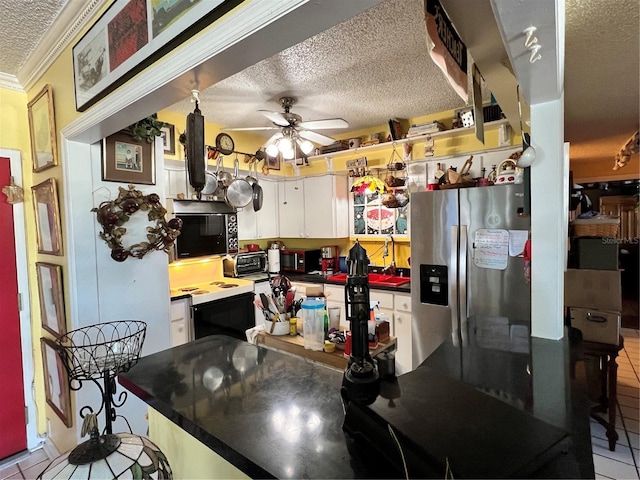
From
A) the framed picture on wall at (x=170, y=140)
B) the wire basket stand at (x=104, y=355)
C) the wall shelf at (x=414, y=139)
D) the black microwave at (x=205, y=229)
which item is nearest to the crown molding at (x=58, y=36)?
the framed picture on wall at (x=170, y=140)

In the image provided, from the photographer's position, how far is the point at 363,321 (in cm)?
93

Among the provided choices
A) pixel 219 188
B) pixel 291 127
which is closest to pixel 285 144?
pixel 291 127

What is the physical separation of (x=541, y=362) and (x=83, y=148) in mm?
2351

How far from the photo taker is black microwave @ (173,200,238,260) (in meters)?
3.13

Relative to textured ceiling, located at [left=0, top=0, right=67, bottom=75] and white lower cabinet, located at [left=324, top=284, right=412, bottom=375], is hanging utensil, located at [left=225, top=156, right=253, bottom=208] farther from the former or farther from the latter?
textured ceiling, located at [left=0, top=0, right=67, bottom=75]

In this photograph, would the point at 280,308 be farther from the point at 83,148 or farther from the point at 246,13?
the point at 246,13

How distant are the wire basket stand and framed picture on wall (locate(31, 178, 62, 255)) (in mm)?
509

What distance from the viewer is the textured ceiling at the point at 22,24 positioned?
153cm

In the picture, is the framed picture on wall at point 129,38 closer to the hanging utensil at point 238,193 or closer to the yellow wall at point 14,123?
the yellow wall at point 14,123

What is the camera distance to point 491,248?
236 centimetres

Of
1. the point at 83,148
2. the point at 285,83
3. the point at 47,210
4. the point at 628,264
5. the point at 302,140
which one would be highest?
the point at 285,83

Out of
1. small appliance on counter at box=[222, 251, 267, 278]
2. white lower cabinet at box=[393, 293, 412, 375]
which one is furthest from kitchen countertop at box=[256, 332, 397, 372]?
small appliance on counter at box=[222, 251, 267, 278]

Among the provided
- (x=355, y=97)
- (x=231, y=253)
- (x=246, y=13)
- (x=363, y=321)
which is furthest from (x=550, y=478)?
(x=231, y=253)

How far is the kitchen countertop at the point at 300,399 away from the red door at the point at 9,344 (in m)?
1.67
